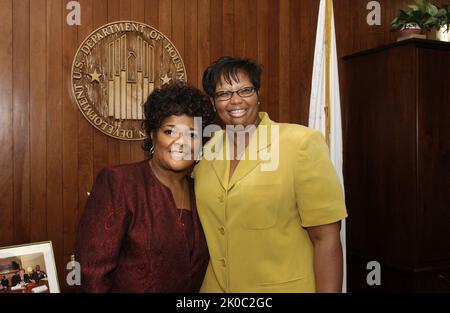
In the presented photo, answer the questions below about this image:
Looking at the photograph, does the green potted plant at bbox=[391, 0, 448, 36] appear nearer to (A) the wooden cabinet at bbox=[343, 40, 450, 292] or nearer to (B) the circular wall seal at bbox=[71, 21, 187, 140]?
(A) the wooden cabinet at bbox=[343, 40, 450, 292]

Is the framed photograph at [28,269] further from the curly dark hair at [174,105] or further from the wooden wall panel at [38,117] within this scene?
the curly dark hair at [174,105]

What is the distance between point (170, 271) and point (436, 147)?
80.2 inches

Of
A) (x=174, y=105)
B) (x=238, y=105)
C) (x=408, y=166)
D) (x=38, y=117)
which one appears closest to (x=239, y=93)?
(x=238, y=105)

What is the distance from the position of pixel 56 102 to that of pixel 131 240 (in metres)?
1.42

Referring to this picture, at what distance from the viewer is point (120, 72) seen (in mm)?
2709

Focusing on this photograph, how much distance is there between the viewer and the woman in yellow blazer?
1.51 m

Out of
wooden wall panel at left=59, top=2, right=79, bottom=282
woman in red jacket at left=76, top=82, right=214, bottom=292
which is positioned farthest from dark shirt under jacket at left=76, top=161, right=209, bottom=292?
wooden wall panel at left=59, top=2, right=79, bottom=282

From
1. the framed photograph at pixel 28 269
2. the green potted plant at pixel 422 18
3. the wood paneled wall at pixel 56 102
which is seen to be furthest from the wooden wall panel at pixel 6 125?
the green potted plant at pixel 422 18

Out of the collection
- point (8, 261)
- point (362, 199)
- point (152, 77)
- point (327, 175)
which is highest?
point (152, 77)

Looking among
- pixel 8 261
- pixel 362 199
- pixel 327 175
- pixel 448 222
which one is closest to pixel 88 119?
pixel 8 261

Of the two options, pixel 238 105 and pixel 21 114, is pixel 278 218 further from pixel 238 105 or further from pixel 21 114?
pixel 21 114

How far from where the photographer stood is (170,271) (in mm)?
1476

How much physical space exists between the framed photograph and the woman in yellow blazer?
1006 mm

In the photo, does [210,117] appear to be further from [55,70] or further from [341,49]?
[341,49]
